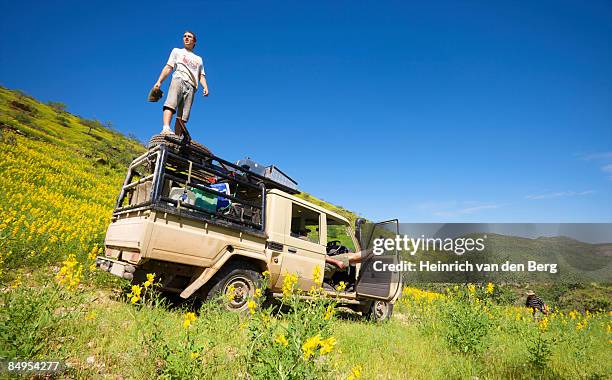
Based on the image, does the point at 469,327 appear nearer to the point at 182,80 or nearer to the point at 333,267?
the point at 333,267

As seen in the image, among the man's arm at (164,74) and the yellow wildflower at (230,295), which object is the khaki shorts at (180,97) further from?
the yellow wildflower at (230,295)

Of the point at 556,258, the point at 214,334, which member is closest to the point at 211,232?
the point at 214,334

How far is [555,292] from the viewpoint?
19.7 metres

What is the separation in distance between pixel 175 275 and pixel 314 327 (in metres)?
2.85

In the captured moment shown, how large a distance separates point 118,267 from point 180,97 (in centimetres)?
278

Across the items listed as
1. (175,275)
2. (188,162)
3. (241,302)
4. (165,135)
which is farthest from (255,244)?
(165,135)

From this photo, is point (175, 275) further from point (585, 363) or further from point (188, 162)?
point (585, 363)

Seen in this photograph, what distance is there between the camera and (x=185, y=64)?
5133 millimetres

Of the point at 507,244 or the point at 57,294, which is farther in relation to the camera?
the point at 507,244

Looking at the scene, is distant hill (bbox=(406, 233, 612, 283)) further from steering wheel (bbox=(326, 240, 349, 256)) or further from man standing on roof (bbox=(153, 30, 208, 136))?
man standing on roof (bbox=(153, 30, 208, 136))

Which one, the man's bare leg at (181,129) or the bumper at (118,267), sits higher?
the man's bare leg at (181,129)

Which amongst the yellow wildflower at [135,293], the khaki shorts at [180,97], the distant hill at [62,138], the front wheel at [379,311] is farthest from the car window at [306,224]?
the distant hill at [62,138]

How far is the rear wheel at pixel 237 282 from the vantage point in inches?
178

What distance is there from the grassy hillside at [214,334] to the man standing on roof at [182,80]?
2.61 m
